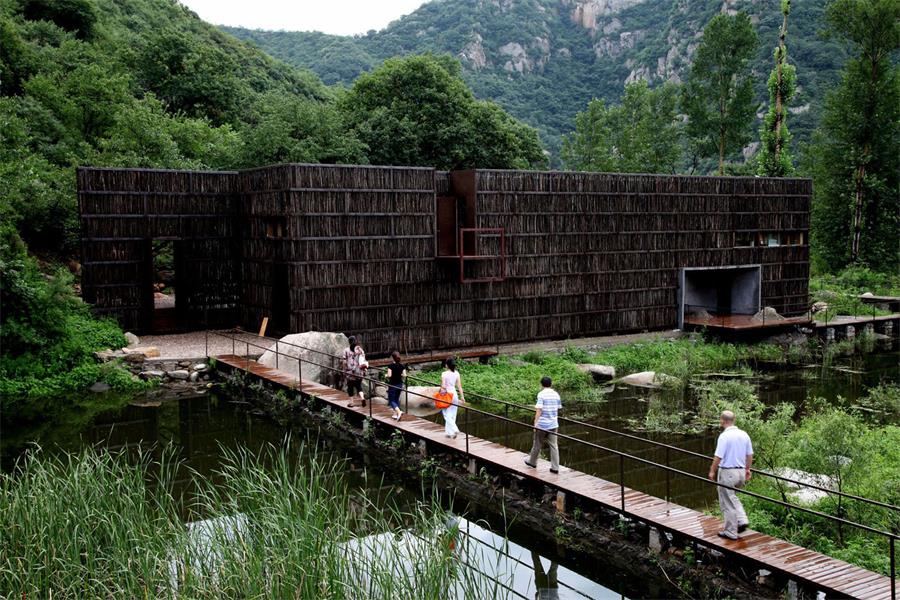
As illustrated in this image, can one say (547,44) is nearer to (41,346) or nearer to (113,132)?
(113,132)

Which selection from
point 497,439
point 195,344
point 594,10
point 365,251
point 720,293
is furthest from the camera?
point 594,10

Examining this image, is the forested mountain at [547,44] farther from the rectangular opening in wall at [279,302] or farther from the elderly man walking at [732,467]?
the elderly man walking at [732,467]

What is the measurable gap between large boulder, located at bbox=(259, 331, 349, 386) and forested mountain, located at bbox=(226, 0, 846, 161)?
5220cm

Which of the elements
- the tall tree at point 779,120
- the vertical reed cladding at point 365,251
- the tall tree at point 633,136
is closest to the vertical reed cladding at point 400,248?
the vertical reed cladding at point 365,251

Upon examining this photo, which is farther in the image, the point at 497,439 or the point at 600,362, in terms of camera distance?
the point at 600,362

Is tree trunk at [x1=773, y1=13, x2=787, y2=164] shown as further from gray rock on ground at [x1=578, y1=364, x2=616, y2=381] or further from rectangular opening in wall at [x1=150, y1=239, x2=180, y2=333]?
rectangular opening in wall at [x1=150, y1=239, x2=180, y2=333]

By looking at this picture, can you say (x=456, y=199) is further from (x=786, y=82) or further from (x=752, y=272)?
(x=786, y=82)

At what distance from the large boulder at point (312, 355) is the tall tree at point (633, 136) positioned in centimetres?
3428

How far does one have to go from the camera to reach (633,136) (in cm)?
5266

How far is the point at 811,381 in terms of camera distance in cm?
2208

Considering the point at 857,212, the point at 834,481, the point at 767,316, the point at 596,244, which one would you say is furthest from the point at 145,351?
the point at 857,212

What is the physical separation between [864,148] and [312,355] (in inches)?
1372

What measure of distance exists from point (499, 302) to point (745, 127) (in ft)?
97.9

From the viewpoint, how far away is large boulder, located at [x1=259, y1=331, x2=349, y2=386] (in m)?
19.2
